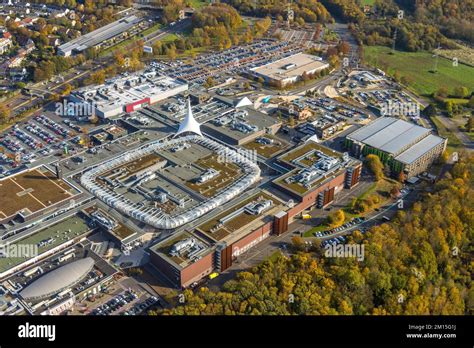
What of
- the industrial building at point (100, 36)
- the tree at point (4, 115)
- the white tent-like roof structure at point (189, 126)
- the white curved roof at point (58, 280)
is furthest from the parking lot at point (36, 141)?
the industrial building at point (100, 36)

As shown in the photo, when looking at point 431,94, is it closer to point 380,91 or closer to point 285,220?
point 380,91

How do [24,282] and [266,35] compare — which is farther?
[266,35]

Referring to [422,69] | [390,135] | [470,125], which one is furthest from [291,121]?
[422,69]

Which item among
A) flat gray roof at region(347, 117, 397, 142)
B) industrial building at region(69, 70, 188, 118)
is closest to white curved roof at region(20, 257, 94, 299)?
industrial building at region(69, 70, 188, 118)

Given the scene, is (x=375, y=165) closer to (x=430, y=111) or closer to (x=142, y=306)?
(x=430, y=111)

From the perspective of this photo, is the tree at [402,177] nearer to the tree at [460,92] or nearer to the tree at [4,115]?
the tree at [460,92]
